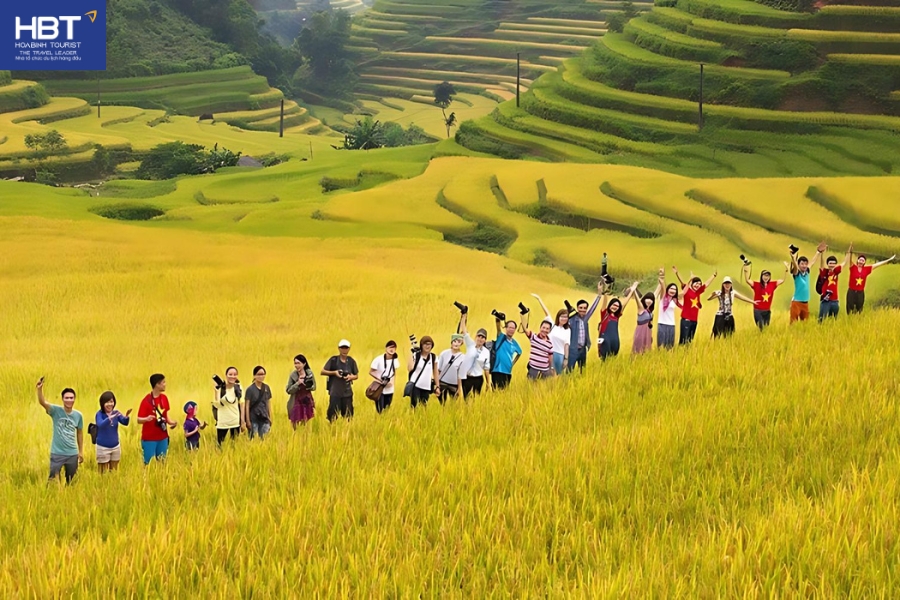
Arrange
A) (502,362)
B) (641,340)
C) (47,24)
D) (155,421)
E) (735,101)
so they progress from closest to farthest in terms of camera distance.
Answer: (155,421)
(502,362)
(641,340)
(735,101)
(47,24)

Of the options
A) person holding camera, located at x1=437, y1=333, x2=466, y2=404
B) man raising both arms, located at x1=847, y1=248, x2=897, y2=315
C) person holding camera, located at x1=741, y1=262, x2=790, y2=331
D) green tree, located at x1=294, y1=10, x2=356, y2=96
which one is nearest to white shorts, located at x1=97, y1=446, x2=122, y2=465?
person holding camera, located at x1=437, y1=333, x2=466, y2=404

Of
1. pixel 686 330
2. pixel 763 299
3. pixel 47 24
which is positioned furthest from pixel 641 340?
pixel 47 24

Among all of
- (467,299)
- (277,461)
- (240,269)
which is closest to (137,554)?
(277,461)

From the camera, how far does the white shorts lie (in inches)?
256

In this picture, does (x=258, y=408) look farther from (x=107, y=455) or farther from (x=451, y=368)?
(x=451, y=368)

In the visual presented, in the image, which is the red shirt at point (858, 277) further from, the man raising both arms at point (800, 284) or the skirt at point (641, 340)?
the skirt at point (641, 340)

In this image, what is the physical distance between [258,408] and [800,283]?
6273 mm

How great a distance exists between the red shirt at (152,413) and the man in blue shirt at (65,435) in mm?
443

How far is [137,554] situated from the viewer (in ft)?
13.5

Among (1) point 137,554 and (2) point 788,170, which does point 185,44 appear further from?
A: (1) point 137,554

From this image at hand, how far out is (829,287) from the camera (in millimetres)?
10359

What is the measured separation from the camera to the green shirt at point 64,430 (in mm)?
6199

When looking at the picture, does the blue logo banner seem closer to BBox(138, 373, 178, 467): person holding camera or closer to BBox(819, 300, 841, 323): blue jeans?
BBox(819, 300, 841, 323): blue jeans

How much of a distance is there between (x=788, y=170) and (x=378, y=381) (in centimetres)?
2538
